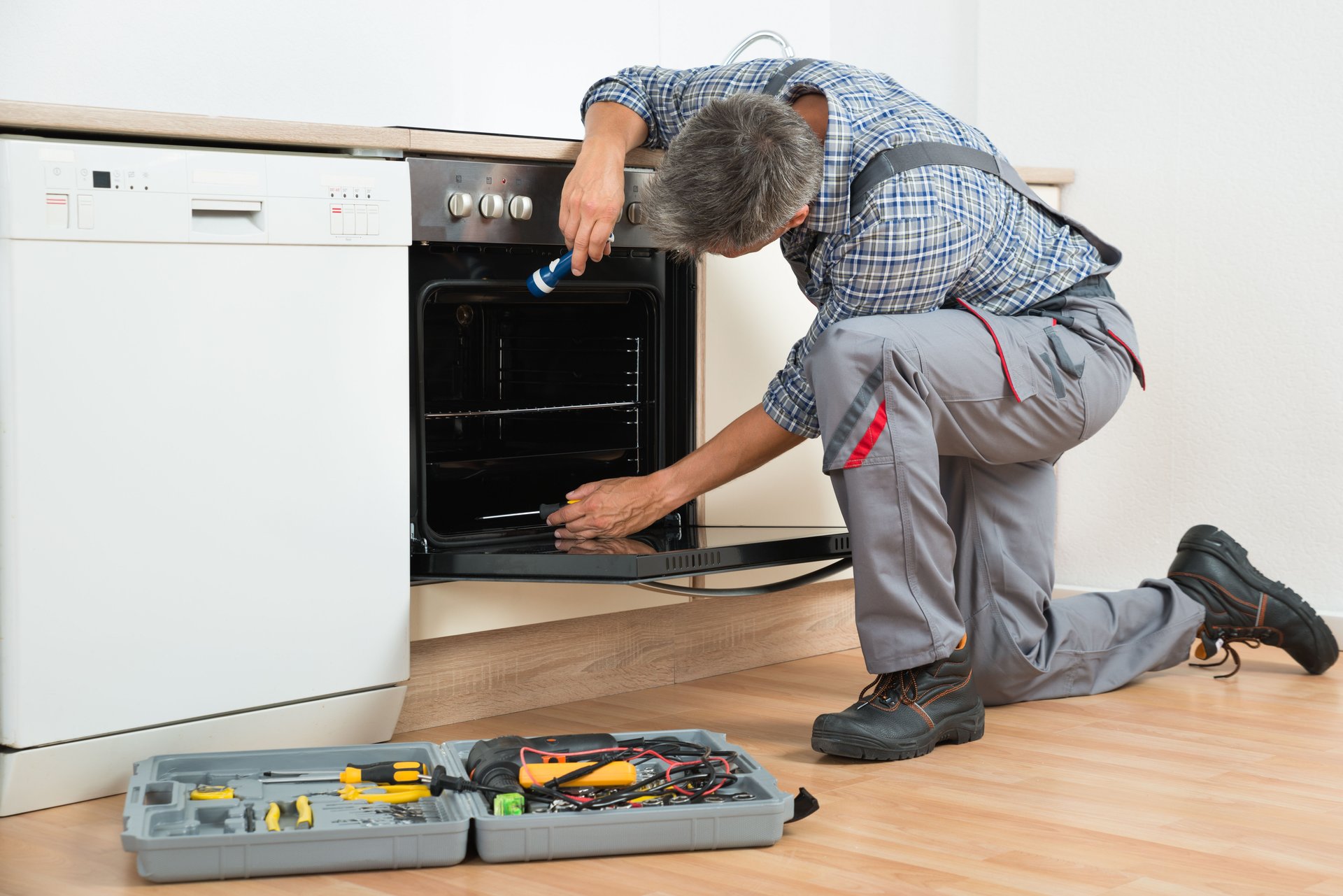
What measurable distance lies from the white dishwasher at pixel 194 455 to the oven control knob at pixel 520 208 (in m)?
0.17

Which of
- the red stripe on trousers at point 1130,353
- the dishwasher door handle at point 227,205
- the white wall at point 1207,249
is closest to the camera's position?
the dishwasher door handle at point 227,205

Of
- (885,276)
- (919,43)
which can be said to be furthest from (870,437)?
(919,43)

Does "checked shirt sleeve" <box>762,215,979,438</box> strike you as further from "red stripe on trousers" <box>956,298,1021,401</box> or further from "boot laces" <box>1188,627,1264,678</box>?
"boot laces" <box>1188,627,1264,678</box>

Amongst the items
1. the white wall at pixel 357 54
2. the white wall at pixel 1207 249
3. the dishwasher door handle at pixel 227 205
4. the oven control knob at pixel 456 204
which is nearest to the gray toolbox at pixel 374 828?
the dishwasher door handle at pixel 227 205

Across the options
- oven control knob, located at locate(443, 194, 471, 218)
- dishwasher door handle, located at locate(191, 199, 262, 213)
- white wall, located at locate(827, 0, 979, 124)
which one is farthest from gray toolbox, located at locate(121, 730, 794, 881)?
white wall, located at locate(827, 0, 979, 124)

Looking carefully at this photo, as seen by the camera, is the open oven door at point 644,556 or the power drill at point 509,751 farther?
the open oven door at point 644,556

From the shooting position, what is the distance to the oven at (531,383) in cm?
196

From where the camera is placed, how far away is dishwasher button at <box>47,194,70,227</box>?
159 cm

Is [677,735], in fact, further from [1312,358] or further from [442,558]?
[1312,358]

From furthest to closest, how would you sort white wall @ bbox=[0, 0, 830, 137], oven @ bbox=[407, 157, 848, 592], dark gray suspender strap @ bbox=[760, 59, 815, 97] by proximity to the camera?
white wall @ bbox=[0, 0, 830, 137] → dark gray suspender strap @ bbox=[760, 59, 815, 97] → oven @ bbox=[407, 157, 848, 592]

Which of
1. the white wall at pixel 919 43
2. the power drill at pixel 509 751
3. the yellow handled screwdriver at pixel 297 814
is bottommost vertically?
the yellow handled screwdriver at pixel 297 814

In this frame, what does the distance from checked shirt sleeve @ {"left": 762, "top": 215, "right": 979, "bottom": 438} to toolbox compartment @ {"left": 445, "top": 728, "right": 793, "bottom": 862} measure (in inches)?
25.7

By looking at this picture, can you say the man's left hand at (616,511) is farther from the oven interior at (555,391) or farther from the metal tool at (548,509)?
the oven interior at (555,391)

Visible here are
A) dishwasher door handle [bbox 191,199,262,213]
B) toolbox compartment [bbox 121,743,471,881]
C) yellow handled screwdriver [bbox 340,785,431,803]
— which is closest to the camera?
toolbox compartment [bbox 121,743,471,881]
